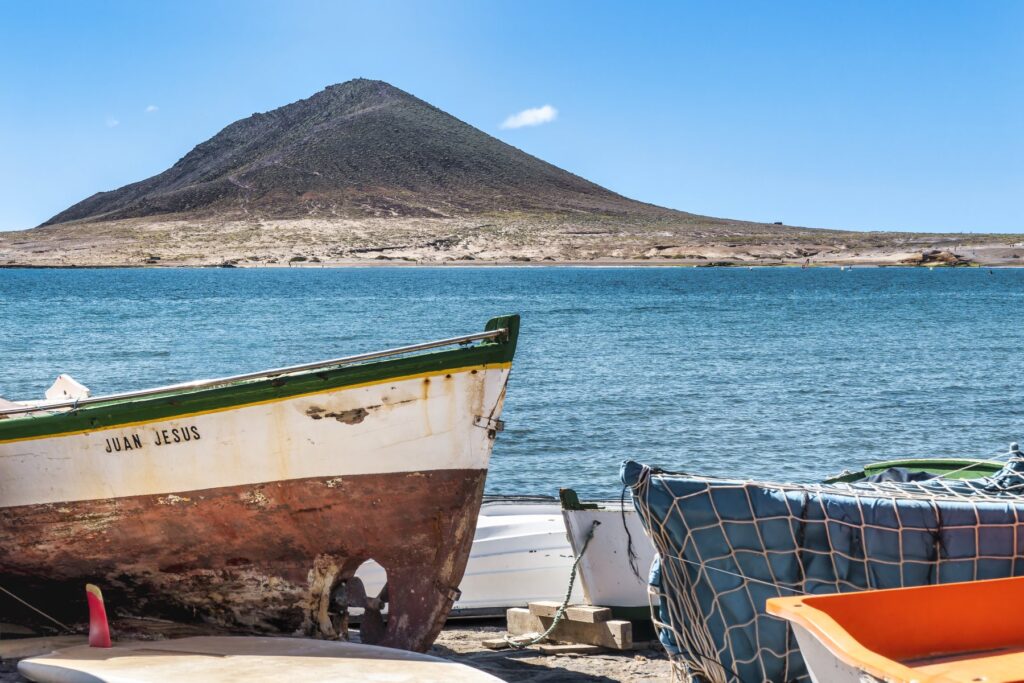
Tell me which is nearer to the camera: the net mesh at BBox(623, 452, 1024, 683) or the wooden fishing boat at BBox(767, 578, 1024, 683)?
the wooden fishing boat at BBox(767, 578, 1024, 683)

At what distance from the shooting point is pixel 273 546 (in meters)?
7.84

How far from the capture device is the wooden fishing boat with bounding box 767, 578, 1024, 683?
14.9ft

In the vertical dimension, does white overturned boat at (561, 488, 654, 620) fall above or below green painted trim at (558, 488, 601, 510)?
below

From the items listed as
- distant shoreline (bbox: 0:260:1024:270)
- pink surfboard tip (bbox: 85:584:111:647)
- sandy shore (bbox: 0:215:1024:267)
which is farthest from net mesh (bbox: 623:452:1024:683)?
sandy shore (bbox: 0:215:1024:267)

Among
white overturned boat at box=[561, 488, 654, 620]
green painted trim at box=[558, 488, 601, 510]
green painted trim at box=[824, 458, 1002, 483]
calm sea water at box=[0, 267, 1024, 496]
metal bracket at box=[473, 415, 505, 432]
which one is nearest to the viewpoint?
metal bracket at box=[473, 415, 505, 432]

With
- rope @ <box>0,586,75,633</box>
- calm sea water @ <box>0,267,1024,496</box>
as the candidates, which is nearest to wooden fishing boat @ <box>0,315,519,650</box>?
rope @ <box>0,586,75,633</box>

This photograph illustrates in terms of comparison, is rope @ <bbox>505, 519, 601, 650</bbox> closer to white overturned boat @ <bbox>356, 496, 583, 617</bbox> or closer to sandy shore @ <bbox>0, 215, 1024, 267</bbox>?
white overturned boat @ <bbox>356, 496, 583, 617</bbox>

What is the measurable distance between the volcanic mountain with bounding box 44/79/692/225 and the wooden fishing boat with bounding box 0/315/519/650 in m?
135

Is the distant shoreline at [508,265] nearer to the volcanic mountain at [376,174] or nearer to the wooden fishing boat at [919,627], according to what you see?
the volcanic mountain at [376,174]

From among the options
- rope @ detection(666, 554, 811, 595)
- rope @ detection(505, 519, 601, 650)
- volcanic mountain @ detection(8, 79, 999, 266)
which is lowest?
rope @ detection(505, 519, 601, 650)

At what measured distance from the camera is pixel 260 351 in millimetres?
41250

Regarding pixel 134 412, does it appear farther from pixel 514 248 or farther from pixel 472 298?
pixel 514 248

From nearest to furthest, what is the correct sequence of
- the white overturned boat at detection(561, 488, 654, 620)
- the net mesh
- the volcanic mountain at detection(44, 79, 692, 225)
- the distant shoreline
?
the net mesh < the white overturned boat at detection(561, 488, 654, 620) < the distant shoreline < the volcanic mountain at detection(44, 79, 692, 225)

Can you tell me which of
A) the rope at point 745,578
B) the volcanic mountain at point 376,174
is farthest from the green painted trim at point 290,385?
the volcanic mountain at point 376,174
